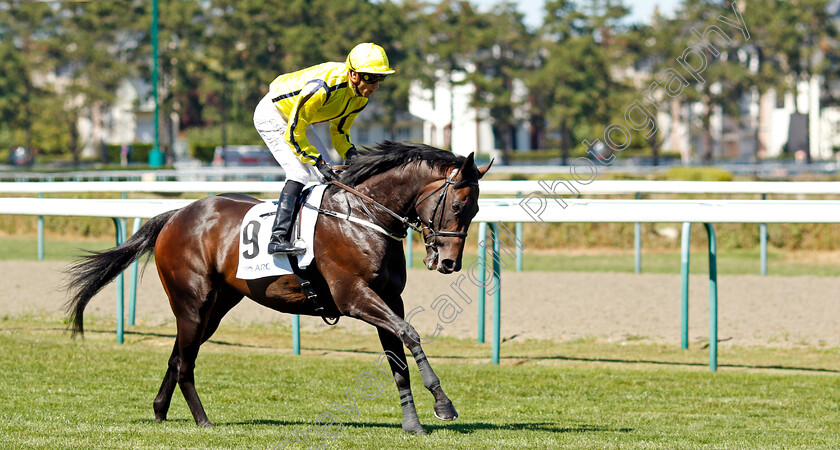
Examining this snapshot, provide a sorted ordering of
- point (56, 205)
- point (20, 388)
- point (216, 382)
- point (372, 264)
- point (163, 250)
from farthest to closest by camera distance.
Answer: point (56, 205) → point (216, 382) → point (20, 388) → point (163, 250) → point (372, 264)

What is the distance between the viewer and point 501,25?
41219mm

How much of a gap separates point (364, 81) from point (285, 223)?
74cm

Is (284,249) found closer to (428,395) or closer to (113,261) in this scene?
(113,261)

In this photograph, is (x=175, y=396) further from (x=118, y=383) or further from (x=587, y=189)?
(x=587, y=189)

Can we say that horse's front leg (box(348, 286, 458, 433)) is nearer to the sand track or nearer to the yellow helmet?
the yellow helmet

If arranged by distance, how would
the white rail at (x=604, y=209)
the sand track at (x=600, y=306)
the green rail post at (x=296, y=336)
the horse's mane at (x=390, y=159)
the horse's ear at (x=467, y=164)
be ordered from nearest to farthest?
the horse's ear at (x=467, y=164) < the horse's mane at (x=390, y=159) < the white rail at (x=604, y=209) < the green rail post at (x=296, y=336) < the sand track at (x=600, y=306)

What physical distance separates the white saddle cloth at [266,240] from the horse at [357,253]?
1.5 inches

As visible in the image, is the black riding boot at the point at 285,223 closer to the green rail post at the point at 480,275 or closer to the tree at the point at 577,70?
the green rail post at the point at 480,275

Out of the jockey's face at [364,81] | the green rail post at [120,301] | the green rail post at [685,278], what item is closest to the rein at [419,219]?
the jockey's face at [364,81]

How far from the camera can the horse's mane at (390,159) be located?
4.66m

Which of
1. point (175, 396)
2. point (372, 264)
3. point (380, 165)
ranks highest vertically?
point (380, 165)

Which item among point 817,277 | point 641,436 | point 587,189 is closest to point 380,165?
point 641,436

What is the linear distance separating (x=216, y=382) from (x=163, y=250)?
1.45 meters

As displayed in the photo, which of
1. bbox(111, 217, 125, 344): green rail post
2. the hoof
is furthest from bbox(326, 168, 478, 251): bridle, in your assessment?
bbox(111, 217, 125, 344): green rail post
